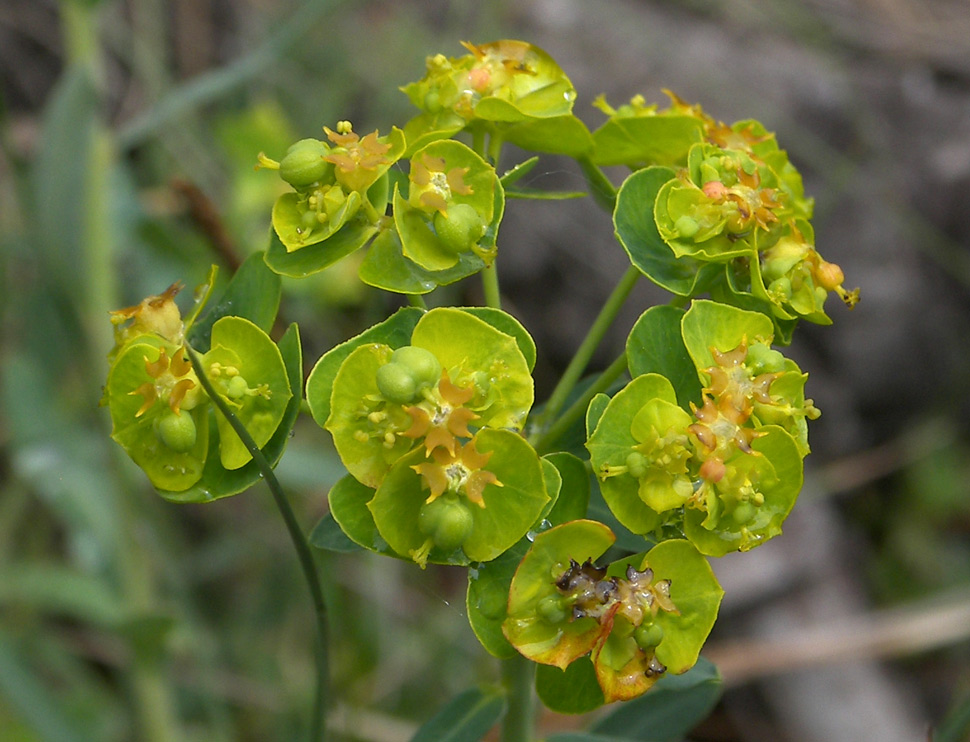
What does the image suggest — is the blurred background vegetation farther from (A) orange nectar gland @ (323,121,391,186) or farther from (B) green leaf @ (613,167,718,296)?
(B) green leaf @ (613,167,718,296)

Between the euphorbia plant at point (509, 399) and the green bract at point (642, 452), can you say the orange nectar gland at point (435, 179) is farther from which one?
the green bract at point (642, 452)

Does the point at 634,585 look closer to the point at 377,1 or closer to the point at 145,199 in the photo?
the point at 145,199

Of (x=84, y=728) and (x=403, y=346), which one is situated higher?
(x=403, y=346)

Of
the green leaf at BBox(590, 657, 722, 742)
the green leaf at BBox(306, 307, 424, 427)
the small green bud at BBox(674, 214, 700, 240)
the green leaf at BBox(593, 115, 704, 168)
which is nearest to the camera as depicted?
the green leaf at BBox(306, 307, 424, 427)

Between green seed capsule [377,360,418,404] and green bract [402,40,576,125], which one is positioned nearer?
green seed capsule [377,360,418,404]

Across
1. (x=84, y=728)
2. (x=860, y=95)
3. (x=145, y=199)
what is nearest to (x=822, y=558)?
(x=860, y=95)

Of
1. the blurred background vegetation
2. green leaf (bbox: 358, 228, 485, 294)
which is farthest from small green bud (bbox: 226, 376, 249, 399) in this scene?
the blurred background vegetation
